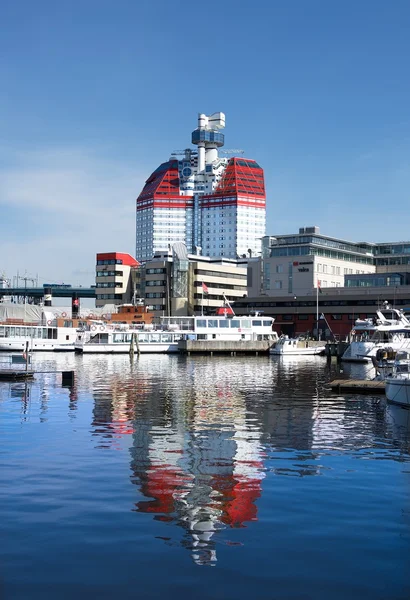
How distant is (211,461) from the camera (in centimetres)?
2541

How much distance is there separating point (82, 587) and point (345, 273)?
172 m

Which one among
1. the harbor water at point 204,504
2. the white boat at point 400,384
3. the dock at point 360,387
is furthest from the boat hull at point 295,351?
the harbor water at point 204,504

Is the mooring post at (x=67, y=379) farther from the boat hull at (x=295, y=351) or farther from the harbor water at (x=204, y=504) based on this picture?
the boat hull at (x=295, y=351)

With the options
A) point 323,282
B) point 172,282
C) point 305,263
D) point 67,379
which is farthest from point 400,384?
point 172,282

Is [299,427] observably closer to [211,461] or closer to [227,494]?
[211,461]

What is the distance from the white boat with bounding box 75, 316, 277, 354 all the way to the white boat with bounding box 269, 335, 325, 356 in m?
5.10

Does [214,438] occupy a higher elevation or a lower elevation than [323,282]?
lower

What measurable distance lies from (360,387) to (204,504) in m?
32.7

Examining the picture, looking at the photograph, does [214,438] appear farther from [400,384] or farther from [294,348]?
[294,348]

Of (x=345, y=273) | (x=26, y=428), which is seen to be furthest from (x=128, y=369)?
(x=345, y=273)

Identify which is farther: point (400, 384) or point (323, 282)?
point (323, 282)

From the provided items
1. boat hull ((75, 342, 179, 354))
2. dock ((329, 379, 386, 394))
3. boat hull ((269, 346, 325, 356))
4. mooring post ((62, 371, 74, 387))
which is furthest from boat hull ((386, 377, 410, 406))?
boat hull ((75, 342, 179, 354))

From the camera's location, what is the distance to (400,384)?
41.1 metres

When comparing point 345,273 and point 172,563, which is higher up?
point 345,273
